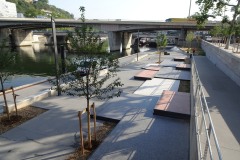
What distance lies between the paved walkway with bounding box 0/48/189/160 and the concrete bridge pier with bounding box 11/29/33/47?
67814 mm

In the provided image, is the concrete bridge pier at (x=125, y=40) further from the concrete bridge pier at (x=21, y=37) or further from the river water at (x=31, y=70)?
the concrete bridge pier at (x=21, y=37)

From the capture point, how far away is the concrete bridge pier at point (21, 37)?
69.7 m

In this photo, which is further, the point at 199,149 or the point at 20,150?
the point at 20,150

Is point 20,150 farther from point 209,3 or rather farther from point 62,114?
point 209,3

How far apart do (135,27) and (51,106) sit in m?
48.7

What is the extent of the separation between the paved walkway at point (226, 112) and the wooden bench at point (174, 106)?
1.28 m

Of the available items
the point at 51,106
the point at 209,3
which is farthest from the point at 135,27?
the point at 51,106

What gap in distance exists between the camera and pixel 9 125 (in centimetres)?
948

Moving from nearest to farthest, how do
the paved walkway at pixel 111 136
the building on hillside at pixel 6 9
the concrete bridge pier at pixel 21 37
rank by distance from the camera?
the paved walkway at pixel 111 136, the concrete bridge pier at pixel 21 37, the building on hillside at pixel 6 9

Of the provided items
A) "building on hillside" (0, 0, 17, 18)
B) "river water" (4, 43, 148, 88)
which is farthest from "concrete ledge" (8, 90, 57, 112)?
"building on hillside" (0, 0, 17, 18)

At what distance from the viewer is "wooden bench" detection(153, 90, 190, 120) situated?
395 inches

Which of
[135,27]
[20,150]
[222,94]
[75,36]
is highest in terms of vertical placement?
[135,27]

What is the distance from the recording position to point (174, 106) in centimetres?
1078

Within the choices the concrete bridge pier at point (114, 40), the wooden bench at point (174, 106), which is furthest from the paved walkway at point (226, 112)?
the concrete bridge pier at point (114, 40)
